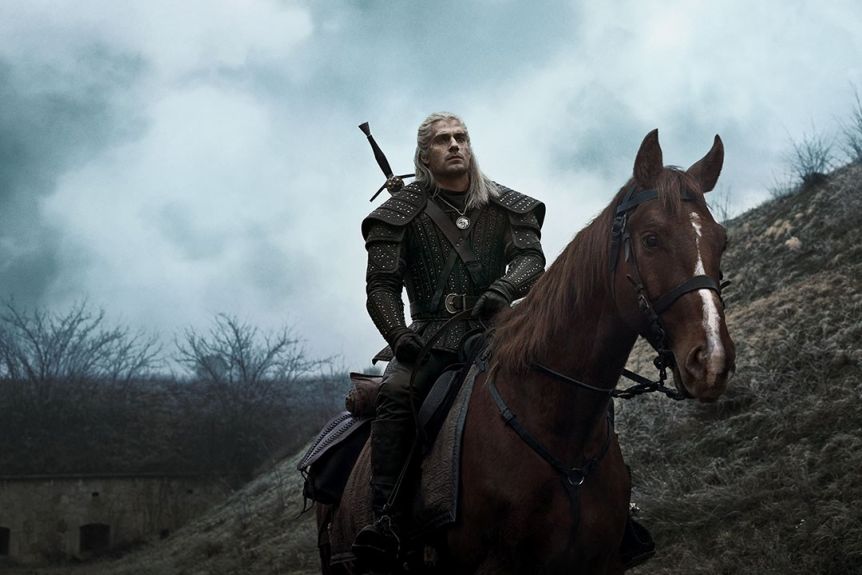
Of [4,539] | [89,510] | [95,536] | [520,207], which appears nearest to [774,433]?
[520,207]

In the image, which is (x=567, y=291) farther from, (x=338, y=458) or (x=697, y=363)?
(x=338, y=458)

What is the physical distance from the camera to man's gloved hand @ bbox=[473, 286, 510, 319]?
4527 millimetres

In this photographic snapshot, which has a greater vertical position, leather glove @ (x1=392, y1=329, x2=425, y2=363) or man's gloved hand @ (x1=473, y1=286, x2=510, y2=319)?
man's gloved hand @ (x1=473, y1=286, x2=510, y2=319)

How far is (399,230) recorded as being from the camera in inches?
188

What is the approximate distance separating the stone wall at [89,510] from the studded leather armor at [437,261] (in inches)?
1084

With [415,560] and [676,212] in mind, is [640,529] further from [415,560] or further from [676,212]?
[676,212]

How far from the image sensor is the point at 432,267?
15.6 ft

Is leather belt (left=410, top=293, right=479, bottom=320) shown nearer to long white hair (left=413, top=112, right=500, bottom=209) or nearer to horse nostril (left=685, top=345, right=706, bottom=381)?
long white hair (left=413, top=112, right=500, bottom=209)

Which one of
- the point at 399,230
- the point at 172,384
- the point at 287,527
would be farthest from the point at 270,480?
the point at 399,230

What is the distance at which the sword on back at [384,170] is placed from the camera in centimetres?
550

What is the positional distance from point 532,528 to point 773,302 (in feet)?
34.1

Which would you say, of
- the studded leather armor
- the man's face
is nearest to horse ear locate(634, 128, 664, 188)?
the studded leather armor

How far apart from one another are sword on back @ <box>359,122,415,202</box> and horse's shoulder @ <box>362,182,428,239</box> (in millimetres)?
534

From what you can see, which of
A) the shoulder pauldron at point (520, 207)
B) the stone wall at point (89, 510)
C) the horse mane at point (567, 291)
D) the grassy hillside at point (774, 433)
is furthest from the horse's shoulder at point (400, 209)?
the stone wall at point (89, 510)
